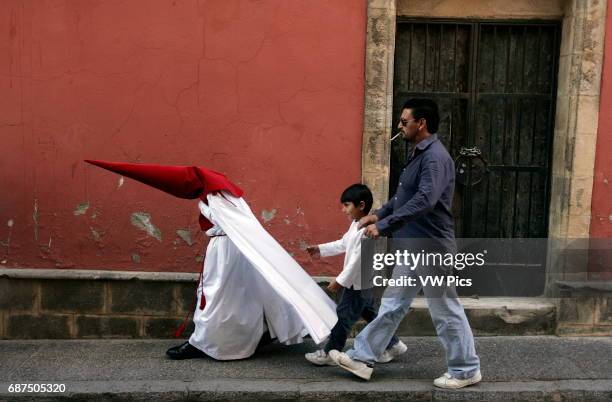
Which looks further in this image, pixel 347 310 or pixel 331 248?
pixel 331 248

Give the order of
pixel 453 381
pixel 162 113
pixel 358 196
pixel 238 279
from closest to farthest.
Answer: pixel 453 381
pixel 358 196
pixel 238 279
pixel 162 113

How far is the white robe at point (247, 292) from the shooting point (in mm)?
5984

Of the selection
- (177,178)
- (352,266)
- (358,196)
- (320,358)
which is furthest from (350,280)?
(177,178)

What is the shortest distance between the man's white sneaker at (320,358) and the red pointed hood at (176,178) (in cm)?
128

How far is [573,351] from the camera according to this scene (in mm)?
6707

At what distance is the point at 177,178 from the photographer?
605 cm

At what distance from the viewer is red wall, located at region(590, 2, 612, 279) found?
706 cm

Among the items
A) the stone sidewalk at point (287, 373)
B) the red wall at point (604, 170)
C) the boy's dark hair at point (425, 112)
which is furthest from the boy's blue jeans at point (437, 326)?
the red wall at point (604, 170)

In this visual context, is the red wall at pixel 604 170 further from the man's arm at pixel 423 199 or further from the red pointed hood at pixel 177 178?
the red pointed hood at pixel 177 178

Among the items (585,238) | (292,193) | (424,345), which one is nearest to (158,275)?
(292,193)

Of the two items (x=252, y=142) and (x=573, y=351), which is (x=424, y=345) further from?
(x=252, y=142)

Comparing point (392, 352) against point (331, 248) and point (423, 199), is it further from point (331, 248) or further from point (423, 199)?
point (423, 199)

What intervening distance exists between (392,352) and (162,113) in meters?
2.63

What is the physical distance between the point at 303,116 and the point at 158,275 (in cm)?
174
